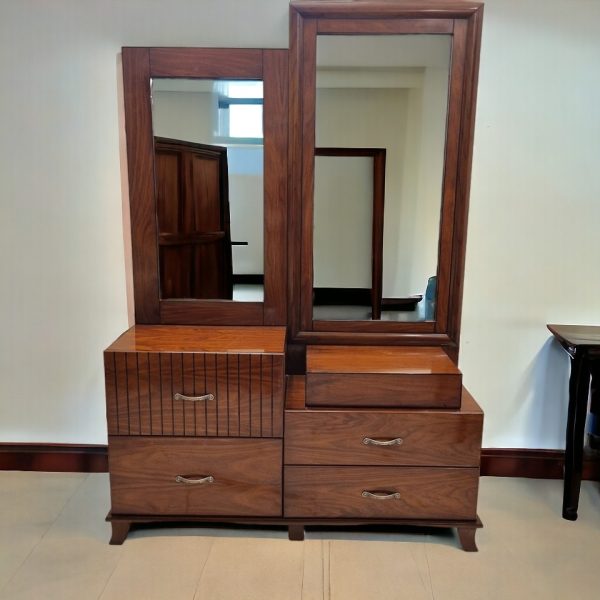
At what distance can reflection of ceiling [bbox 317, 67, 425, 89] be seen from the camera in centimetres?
185

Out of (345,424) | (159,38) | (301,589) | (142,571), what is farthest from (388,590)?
(159,38)

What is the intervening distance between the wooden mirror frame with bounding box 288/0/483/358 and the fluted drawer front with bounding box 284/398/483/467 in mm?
376

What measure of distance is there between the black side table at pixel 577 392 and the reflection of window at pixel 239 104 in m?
1.33

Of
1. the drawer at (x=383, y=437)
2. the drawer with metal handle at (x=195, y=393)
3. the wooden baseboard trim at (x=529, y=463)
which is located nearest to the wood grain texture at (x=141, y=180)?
the drawer with metal handle at (x=195, y=393)

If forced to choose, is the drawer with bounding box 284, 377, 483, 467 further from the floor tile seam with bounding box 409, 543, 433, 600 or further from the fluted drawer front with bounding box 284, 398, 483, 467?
the floor tile seam with bounding box 409, 543, 433, 600

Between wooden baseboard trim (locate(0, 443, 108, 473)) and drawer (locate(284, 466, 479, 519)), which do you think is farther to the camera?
wooden baseboard trim (locate(0, 443, 108, 473))

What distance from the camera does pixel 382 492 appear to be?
5.69ft

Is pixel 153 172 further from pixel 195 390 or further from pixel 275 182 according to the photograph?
pixel 195 390

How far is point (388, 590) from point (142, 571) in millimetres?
740

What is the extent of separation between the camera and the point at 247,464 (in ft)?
5.65

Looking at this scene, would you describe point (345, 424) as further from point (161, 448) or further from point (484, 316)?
point (484, 316)

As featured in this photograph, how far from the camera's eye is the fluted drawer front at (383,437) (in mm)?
1683

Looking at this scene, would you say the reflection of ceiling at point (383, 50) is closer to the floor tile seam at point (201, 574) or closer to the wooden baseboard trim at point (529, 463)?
the wooden baseboard trim at point (529, 463)

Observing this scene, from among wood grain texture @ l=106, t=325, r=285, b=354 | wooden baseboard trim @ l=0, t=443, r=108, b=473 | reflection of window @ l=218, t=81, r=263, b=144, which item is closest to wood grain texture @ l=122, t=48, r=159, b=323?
wood grain texture @ l=106, t=325, r=285, b=354
